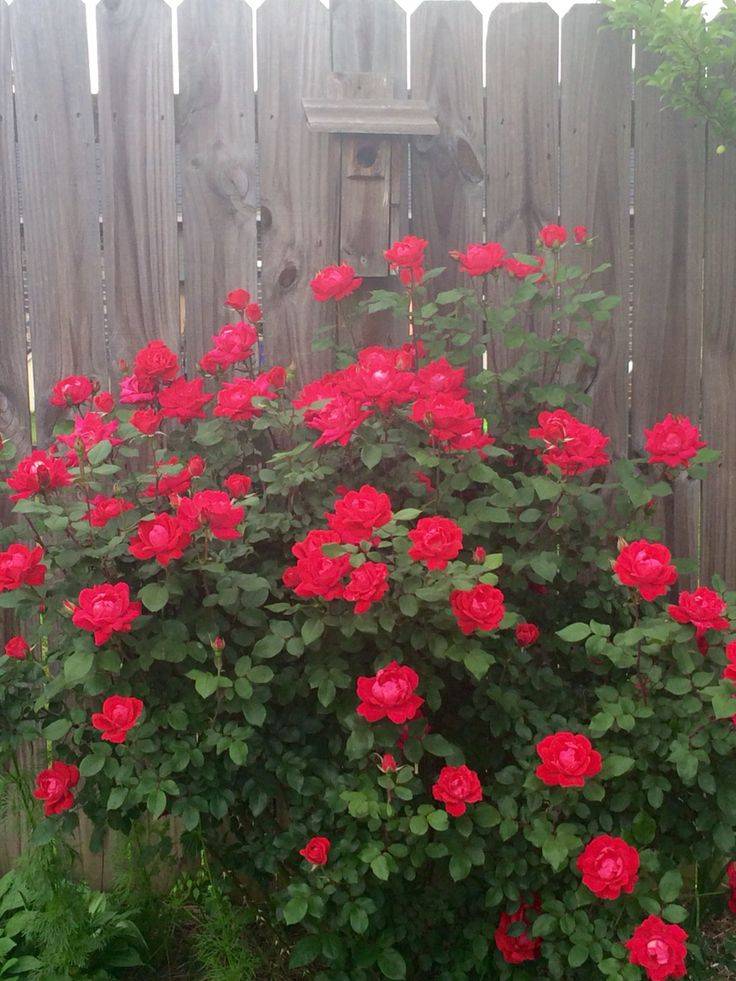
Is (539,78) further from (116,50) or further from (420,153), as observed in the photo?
(116,50)

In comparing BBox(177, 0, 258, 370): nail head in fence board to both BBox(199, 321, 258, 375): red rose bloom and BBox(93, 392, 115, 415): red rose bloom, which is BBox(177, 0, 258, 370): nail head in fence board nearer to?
BBox(199, 321, 258, 375): red rose bloom

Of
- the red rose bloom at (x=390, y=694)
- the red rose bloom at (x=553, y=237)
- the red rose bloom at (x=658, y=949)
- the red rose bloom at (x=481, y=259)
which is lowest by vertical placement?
the red rose bloom at (x=658, y=949)

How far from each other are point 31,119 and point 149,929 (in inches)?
78.8

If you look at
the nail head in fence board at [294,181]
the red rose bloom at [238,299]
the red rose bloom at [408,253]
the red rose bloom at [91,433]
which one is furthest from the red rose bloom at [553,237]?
the red rose bloom at [91,433]

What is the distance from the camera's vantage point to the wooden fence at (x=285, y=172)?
2648mm

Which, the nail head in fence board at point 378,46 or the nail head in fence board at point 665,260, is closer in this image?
the nail head in fence board at point 378,46

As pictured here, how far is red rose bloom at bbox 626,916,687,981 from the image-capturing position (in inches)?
73.9

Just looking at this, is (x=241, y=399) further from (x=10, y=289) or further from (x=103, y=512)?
(x=10, y=289)

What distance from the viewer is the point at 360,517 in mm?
1858

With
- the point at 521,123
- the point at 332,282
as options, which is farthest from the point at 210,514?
the point at 521,123

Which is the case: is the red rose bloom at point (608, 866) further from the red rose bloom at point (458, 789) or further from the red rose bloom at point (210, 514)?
the red rose bloom at point (210, 514)

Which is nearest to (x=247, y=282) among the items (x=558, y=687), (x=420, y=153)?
(x=420, y=153)

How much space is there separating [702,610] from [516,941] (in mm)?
807

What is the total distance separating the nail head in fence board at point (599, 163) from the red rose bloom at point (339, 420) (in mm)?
993
